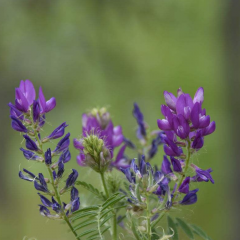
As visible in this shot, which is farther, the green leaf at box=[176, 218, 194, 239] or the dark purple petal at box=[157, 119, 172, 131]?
the green leaf at box=[176, 218, 194, 239]

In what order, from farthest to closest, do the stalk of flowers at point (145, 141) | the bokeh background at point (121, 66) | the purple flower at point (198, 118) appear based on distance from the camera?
1. the bokeh background at point (121, 66)
2. the stalk of flowers at point (145, 141)
3. the purple flower at point (198, 118)

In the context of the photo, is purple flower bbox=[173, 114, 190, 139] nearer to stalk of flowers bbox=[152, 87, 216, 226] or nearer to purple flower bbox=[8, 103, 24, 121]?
stalk of flowers bbox=[152, 87, 216, 226]

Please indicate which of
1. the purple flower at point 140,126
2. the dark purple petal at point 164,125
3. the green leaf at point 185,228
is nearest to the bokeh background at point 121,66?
the purple flower at point 140,126

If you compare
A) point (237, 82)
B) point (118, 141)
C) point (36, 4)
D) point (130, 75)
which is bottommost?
point (118, 141)

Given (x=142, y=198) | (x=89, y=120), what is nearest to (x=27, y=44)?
(x=89, y=120)

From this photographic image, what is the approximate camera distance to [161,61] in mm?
6133

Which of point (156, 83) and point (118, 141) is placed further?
point (156, 83)

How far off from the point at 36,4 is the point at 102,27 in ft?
1.84

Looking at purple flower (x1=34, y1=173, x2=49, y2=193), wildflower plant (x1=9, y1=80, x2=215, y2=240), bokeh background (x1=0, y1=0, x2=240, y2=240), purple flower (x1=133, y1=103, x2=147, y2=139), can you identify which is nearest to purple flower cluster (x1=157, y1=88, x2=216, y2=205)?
→ wildflower plant (x1=9, y1=80, x2=215, y2=240)

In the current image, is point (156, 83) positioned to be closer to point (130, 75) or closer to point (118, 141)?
point (130, 75)

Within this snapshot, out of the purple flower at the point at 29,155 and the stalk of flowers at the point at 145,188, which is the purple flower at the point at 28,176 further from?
the stalk of flowers at the point at 145,188

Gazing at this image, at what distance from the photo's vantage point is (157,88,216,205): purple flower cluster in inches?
31.3

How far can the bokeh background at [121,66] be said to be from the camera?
3623mm

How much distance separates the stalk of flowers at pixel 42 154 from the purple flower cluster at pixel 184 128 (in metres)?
0.17
